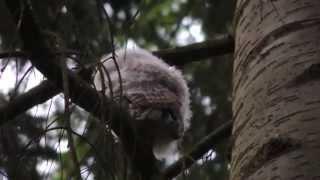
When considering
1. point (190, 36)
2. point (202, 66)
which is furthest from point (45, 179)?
point (202, 66)

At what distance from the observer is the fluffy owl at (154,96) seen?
61.0 inches

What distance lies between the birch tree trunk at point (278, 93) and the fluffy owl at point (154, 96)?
32cm

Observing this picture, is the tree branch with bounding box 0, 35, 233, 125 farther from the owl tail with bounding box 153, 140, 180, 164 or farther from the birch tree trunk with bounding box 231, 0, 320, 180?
the birch tree trunk with bounding box 231, 0, 320, 180

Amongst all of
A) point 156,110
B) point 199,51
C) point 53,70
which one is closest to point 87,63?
point 53,70

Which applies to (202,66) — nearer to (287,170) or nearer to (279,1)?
(279,1)

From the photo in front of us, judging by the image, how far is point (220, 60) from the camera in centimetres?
305

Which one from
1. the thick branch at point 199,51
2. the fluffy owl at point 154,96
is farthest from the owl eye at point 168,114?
the thick branch at point 199,51

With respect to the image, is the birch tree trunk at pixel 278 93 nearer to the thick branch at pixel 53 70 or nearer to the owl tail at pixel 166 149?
the thick branch at pixel 53 70

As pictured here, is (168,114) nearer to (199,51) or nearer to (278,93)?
(199,51)

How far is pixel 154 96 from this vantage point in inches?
64.3

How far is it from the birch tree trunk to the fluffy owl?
1.04ft

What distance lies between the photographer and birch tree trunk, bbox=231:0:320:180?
97 cm

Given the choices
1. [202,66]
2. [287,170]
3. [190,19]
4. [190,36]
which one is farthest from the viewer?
[202,66]

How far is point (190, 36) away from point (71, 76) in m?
1.42
